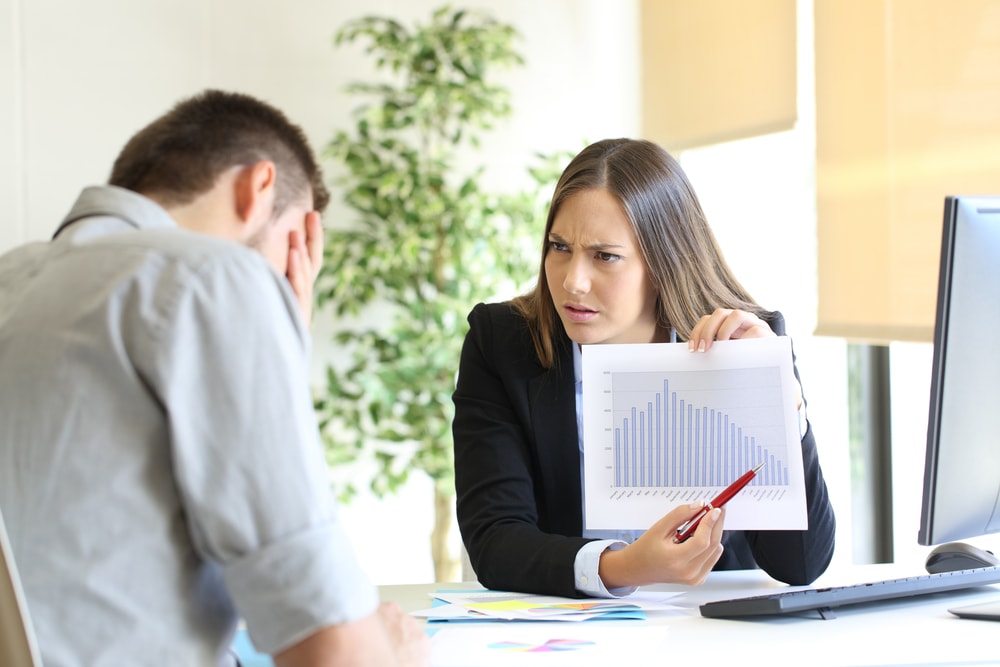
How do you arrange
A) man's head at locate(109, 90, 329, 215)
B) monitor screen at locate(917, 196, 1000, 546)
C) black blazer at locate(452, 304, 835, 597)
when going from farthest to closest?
black blazer at locate(452, 304, 835, 597) → monitor screen at locate(917, 196, 1000, 546) → man's head at locate(109, 90, 329, 215)

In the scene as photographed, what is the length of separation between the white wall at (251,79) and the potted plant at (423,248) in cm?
28

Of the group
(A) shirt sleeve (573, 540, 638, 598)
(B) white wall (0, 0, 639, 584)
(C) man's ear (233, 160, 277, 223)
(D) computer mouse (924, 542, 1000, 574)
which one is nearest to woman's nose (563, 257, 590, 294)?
(A) shirt sleeve (573, 540, 638, 598)

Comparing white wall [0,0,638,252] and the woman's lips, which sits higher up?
white wall [0,0,638,252]

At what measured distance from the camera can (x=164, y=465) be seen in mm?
857

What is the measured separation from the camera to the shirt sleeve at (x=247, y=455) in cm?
83

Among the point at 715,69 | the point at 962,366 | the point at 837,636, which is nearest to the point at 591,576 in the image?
the point at 837,636

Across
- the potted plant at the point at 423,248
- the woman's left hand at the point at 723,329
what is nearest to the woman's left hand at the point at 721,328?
the woman's left hand at the point at 723,329

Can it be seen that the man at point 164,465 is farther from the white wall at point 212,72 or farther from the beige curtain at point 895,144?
the white wall at point 212,72

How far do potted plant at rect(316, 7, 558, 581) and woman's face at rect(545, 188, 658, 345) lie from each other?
→ 1.49 metres

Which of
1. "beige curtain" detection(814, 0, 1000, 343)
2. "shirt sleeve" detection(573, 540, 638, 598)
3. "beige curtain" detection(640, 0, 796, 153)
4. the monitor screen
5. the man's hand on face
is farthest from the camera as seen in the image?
"beige curtain" detection(640, 0, 796, 153)

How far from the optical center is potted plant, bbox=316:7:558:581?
333cm

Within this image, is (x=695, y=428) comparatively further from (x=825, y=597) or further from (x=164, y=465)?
(x=164, y=465)

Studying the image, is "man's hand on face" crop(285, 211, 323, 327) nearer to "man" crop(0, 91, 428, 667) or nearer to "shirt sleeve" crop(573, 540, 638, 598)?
"man" crop(0, 91, 428, 667)

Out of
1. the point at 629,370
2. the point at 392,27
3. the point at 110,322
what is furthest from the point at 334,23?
the point at 110,322
